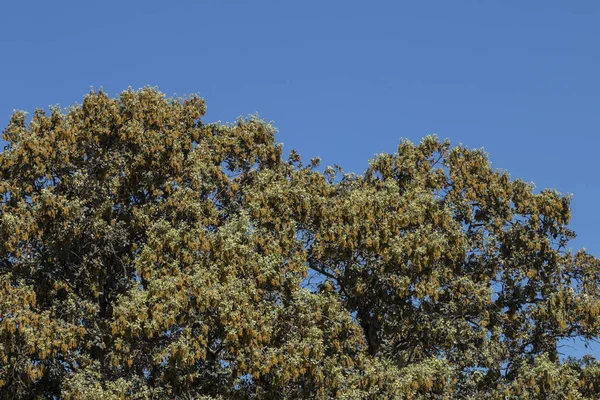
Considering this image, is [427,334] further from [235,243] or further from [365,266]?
[235,243]

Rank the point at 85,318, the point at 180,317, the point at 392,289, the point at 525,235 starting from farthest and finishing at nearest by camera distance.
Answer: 1. the point at 525,235
2. the point at 392,289
3. the point at 85,318
4. the point at 180,317

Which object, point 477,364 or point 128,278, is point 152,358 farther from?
point 477,364

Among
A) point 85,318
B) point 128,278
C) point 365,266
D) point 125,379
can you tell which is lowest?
point 125,379

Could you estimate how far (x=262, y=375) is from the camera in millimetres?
20375

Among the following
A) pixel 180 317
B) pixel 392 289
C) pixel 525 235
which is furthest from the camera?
pixel 525 235

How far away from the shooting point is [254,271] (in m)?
21.1

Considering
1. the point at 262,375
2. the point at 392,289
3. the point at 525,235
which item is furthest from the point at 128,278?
the point at 525,235

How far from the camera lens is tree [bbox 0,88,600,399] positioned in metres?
20.1

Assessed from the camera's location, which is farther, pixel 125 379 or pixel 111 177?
pixel 111 177

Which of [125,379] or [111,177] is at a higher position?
[111,177]

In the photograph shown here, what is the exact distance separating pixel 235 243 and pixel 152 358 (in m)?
3.23

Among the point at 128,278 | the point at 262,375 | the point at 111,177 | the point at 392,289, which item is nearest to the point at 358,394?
the point at 262,375

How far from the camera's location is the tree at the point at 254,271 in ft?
66.0

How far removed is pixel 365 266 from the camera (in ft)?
77.1
